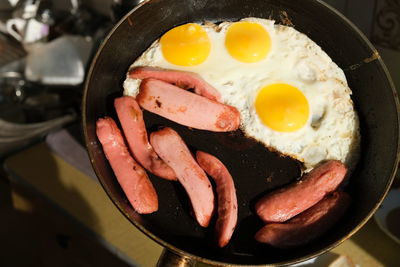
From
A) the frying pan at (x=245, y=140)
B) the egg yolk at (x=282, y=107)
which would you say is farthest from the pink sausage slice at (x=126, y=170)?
the egg yolk at (x=282, y=107)

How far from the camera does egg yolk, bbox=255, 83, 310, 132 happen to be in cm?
136

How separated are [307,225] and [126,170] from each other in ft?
1.86

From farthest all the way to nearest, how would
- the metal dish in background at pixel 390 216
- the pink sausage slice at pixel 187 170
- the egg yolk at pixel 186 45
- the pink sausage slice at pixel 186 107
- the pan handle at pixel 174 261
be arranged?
the metal dish in background at pixel 390 216, the egg yolk at pixel 186 45, the pink sausage slice at pixel 186 107, the pink sausage slice at pixel 187 170, the pan handle at pixel 174 261

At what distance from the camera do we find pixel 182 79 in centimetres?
140

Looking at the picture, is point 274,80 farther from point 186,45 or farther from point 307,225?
point 307,225

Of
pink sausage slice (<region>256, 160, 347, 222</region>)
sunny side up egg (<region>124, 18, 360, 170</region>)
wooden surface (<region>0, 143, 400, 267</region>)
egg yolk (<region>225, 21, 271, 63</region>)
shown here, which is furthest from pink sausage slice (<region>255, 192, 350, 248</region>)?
egg yolk (<region>225, 21, 271, 63</region>)

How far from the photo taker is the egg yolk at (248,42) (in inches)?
57.8

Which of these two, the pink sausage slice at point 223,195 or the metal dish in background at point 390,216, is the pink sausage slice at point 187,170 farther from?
the metal dish in background at point 390,216

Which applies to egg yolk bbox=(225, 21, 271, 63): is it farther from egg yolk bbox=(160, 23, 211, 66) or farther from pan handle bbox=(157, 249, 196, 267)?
pan handle bbox=(157, 249, 196, 267)

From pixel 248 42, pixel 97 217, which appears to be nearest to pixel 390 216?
pixel 248 42

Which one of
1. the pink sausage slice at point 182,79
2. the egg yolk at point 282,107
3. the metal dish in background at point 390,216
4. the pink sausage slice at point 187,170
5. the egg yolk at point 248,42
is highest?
the egg yolk at point 248,42

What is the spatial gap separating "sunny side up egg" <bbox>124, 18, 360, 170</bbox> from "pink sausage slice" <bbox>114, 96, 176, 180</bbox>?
105 millimetres

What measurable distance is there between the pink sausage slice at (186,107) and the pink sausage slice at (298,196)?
0.28m

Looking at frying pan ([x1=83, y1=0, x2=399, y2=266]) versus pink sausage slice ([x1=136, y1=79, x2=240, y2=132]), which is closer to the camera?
frying pan ([x1=83, y1=0, x2=399, y2=266])
